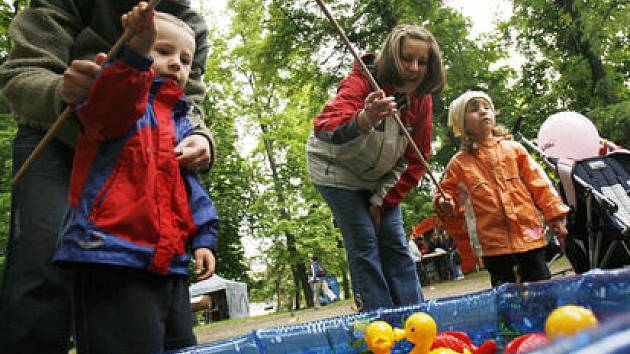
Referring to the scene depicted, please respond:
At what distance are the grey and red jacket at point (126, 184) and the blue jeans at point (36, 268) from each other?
0.11 metres

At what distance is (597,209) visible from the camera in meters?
3.16

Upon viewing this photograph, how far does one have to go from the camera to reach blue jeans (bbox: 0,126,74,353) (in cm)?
122

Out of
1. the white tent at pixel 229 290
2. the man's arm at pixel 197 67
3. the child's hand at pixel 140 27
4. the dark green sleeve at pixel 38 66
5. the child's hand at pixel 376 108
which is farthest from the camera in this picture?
the white tent at pixel 229 290

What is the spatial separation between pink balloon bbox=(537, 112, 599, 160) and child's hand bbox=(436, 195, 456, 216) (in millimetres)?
1613

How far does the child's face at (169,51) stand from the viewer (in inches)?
58.1

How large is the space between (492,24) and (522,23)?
8.33ft

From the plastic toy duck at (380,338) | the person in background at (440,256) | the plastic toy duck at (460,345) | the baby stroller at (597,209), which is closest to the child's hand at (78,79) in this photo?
the plastic toy duck at (380,338)

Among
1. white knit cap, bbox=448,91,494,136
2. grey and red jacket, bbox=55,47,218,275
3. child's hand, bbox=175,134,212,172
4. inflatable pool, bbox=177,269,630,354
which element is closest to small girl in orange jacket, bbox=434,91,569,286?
white knit cap, bbox=448,91,494,136

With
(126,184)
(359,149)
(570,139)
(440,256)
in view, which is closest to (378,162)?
(359,149)

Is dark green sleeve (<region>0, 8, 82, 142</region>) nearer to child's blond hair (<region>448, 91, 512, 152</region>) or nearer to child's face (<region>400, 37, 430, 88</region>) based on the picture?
child's face (<region>400, 37, 430, 88</region>)

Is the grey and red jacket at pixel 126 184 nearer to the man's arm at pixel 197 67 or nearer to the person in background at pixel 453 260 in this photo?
the man's arm at pixel 197 67

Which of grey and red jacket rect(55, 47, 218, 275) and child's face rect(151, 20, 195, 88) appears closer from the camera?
grey and red jacket rect(55, 47, 218, 275)

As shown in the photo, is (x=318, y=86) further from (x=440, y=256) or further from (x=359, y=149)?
(x=359, y=149)

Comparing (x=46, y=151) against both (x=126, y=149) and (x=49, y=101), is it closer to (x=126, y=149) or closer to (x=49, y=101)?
(x=49, y=101)
